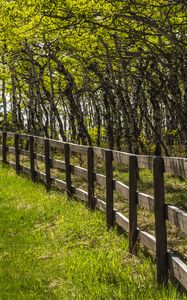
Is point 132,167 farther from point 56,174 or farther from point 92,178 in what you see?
point 56,174

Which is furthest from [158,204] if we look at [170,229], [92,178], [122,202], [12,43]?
[12,43]

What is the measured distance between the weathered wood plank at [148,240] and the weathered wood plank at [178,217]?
24.3 inches

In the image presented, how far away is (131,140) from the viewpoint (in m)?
15.8

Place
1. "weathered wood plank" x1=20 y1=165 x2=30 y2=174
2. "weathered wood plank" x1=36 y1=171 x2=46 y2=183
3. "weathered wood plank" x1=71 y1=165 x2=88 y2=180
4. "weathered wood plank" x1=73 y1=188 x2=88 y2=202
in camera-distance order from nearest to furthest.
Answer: "weathered wood plank" x1=71 y1=165 x2=88 y2=180 < "weathered wood plank" x1=73 y1=188 x2=88 y2=202 < "weathered wood plank" x1=36 y1=171 x2=46 y2=183 < "weathered wood plank" x1=20 y1=165 x2=30 y2=174

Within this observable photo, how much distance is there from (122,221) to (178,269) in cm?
244

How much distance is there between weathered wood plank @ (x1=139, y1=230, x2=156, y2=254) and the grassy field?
0.71ft

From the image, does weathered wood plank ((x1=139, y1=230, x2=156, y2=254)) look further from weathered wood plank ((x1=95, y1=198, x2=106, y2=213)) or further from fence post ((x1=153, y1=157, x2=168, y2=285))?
weathered wood plank ((x1=95, y1=198, x2=106, y2=213))

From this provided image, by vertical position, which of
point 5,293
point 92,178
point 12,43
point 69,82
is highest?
point 12,43

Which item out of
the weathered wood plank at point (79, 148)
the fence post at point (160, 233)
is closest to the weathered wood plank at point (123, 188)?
the fence post at point (160, 233)

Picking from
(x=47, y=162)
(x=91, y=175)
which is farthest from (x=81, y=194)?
(x=47, y=162)

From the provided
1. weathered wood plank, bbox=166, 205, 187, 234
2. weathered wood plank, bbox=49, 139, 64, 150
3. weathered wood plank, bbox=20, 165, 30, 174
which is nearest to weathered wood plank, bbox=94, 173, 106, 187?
weathered wood plank, bbox=49, 139, 64, 150

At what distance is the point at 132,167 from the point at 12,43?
13.0 meters

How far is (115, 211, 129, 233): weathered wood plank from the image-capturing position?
730cm

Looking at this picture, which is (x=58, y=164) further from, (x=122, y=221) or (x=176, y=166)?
(x=176, y=166)
